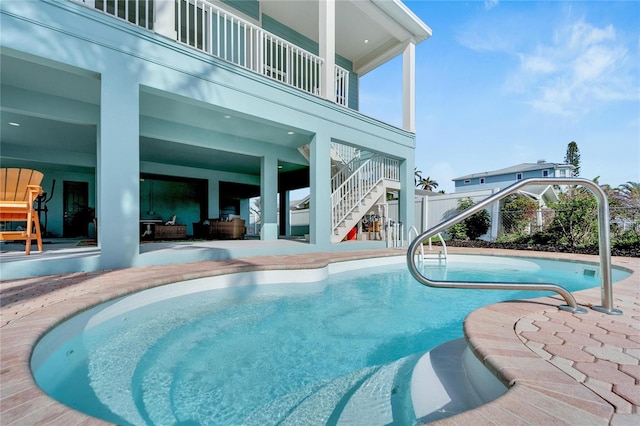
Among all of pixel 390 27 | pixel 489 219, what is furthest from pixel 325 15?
pixel 489 219

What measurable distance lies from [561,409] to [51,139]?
10.3 metres

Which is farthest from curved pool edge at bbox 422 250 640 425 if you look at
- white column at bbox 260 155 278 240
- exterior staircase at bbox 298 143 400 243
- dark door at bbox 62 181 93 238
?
dark door at bbox 62 181 93 238

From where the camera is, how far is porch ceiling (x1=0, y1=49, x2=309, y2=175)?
4598 mm

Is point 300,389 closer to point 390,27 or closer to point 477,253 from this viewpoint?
point 477,253

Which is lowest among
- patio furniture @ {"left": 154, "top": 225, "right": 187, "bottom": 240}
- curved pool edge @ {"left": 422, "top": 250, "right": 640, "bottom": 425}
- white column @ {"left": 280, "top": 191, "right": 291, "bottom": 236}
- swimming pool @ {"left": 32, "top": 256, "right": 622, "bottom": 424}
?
swimming pool @ {"left": 32, "top": 256, "right": 622, "bottom": 424}

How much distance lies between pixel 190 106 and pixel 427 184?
34.3m

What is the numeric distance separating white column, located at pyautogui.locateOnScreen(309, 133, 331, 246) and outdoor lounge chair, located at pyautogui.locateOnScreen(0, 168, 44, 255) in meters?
4.59

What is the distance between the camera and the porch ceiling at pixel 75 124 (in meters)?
4.60

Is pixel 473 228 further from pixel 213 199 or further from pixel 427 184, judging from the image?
pixel 427 184

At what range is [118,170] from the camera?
13.3 feet

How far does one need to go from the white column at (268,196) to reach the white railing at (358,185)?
1982 mm

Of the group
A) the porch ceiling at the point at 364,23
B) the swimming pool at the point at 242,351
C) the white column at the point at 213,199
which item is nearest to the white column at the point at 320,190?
the swimming pool at the point at 242,351

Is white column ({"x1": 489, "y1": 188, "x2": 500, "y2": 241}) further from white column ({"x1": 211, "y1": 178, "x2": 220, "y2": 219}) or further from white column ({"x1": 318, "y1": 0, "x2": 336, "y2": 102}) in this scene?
white column ({"x1": 211, "y1": 178, "x2": 220, "y2": 219})

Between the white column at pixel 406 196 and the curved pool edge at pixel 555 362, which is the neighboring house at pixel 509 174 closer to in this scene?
the white column at pixel 406 196
